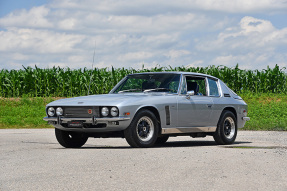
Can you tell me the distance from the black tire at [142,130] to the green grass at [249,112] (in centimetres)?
962

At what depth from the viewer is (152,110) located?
11055 mm

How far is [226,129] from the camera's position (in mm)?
13000

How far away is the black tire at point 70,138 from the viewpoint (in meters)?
11.6

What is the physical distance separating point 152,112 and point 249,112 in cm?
1704

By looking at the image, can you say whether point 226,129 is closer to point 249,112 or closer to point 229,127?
point 229,127

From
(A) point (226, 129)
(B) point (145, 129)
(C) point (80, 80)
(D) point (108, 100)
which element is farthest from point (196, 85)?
(C) point (80, 80)

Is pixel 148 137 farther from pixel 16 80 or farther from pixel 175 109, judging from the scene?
pixel 16 80

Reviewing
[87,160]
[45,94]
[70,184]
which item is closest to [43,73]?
[45,94]

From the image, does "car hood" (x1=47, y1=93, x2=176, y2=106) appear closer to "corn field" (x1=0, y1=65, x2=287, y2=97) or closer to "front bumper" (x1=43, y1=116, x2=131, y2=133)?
"front bumper" (x1=43, y1=116, x2=131, y2=133)

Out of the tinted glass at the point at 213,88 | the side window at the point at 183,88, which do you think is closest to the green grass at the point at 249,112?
the tinted glass at the point at 213,88

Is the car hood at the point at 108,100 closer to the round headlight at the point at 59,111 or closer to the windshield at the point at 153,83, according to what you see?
the round headlight at the point at 59,111

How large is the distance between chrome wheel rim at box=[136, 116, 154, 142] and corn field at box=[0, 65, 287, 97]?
23590 mm

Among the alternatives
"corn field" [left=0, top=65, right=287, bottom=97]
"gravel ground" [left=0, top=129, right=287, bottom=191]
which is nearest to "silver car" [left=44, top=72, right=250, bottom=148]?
"gravel ground" [left=0, top=129, right=287, bottom=191]

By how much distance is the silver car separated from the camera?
10.5m
